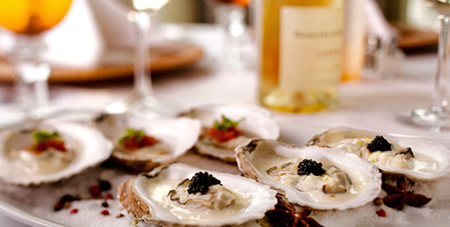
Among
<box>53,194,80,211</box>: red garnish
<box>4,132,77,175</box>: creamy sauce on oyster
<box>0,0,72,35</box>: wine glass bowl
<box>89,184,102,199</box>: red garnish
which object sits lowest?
<box>53,194,80,211</box>: red garnish

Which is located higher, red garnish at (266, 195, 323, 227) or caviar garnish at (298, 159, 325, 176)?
caviar garnish at (298, 159, 325, 176)

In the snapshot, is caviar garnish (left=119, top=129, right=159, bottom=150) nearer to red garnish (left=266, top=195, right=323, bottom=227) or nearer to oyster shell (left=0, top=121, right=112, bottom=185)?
oyster shell (left=0, top=121, right=112, bottom=185)

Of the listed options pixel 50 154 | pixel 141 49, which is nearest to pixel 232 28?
pixel 141 49

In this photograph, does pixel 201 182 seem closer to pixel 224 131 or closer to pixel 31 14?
pixel 224 131

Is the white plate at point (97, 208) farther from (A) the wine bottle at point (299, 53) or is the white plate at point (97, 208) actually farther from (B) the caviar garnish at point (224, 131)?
(A) the wine bottle at point (299, 53)

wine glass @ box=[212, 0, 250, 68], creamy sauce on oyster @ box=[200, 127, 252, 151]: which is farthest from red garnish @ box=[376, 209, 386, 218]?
wine glass @ box=[212, 0, 250, 68]

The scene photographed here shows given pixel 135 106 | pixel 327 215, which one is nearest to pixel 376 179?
pixel 327 215

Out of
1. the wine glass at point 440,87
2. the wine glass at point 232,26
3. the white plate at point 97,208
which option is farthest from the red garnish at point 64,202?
the wine glass at point 232,26
